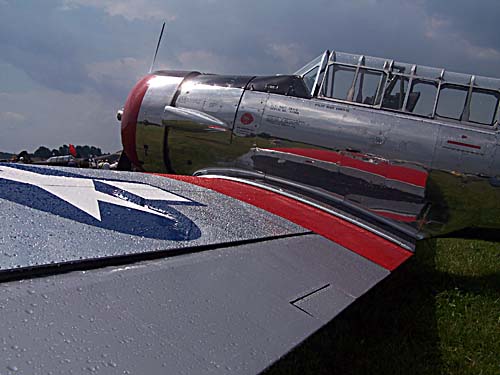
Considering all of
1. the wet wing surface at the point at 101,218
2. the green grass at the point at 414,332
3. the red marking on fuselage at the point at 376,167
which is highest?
the red marking on fuselage at the point at 376,167

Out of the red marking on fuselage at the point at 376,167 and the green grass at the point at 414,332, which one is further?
the red marking on fuselage at the point at 376,167

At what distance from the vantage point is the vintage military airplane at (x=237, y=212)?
1204mm

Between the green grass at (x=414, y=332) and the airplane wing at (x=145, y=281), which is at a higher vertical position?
the airplane wing at (x=145, y=281)

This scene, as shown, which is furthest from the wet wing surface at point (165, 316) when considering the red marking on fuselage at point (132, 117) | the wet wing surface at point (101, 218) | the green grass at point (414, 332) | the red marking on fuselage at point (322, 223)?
the red marking on fuselage at point (132, 117)

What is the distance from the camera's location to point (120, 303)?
1.29m

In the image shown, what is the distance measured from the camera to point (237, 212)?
301 cm

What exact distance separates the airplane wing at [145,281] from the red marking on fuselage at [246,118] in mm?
2177

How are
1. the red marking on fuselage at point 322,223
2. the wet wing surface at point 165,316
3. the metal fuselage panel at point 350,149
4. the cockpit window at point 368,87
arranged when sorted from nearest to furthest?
the wet wing surface at point 165,316, the red marking on fuselage at point 322,223, the metal fuselage panel at point 350,149, the cockpit window at point 368,87

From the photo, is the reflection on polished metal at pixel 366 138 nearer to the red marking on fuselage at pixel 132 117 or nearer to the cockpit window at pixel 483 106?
the cockpit window at pixel 483 106

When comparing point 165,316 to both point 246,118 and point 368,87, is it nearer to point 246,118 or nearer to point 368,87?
point 246,118

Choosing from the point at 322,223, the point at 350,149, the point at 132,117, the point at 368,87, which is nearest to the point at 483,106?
the point at 368,87

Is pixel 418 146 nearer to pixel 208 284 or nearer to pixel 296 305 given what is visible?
pixel 296 305

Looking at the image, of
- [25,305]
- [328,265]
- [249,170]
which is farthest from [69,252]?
[249,170]

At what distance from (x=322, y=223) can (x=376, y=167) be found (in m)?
1.07
